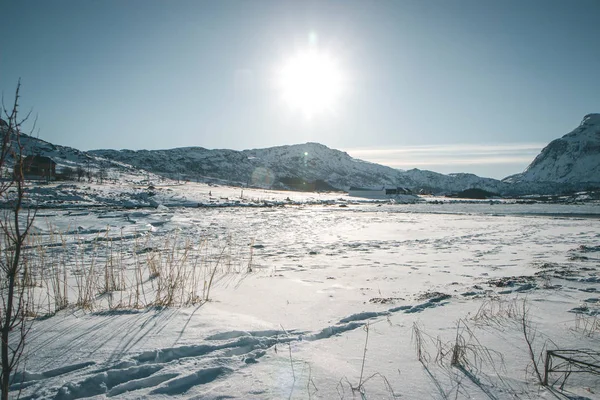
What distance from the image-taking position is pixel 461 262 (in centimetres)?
792

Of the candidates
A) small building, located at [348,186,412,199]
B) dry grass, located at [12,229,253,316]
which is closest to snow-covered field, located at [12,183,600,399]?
dry grass, located at [12,229,253,316]

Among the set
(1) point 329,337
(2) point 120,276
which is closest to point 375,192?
(2) point 120,276

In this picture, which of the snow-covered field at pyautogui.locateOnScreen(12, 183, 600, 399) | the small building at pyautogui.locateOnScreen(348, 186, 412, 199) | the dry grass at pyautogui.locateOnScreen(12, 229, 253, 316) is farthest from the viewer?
the small building at pyautogui.locateOnScreen(348, 186, 412, 199)

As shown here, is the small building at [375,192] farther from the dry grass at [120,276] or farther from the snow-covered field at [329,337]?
the snow-covered field at [329,337]

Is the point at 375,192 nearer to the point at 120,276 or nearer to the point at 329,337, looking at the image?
the point at 120,276

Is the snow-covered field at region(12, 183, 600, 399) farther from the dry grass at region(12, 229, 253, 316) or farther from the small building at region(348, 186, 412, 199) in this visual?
the small building at region(348, 186, 412, 199)

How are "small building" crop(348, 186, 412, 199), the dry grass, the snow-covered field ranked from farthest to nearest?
"small building" crop(348, 186, 412, 199)
the dry grass
the snow-covered field

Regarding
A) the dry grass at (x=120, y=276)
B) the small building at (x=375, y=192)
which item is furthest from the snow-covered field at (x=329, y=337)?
the small building at (x=375, y=192)

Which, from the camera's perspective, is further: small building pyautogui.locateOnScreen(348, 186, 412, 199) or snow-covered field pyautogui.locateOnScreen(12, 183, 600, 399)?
small building pyautogui.locateOnScreen(348, 186, 412, 199)

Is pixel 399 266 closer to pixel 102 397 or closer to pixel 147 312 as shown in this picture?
pixel 147 312

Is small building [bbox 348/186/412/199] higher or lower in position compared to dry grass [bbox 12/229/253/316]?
higher

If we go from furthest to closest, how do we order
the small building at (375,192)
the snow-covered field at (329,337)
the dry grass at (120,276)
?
the small building at (375,192) → the dry grass at (120,276) → the snow-covered field at (329,337)

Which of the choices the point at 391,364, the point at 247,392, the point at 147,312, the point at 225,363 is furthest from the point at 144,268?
the point at 391,364

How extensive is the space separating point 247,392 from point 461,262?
7265 millimetres
